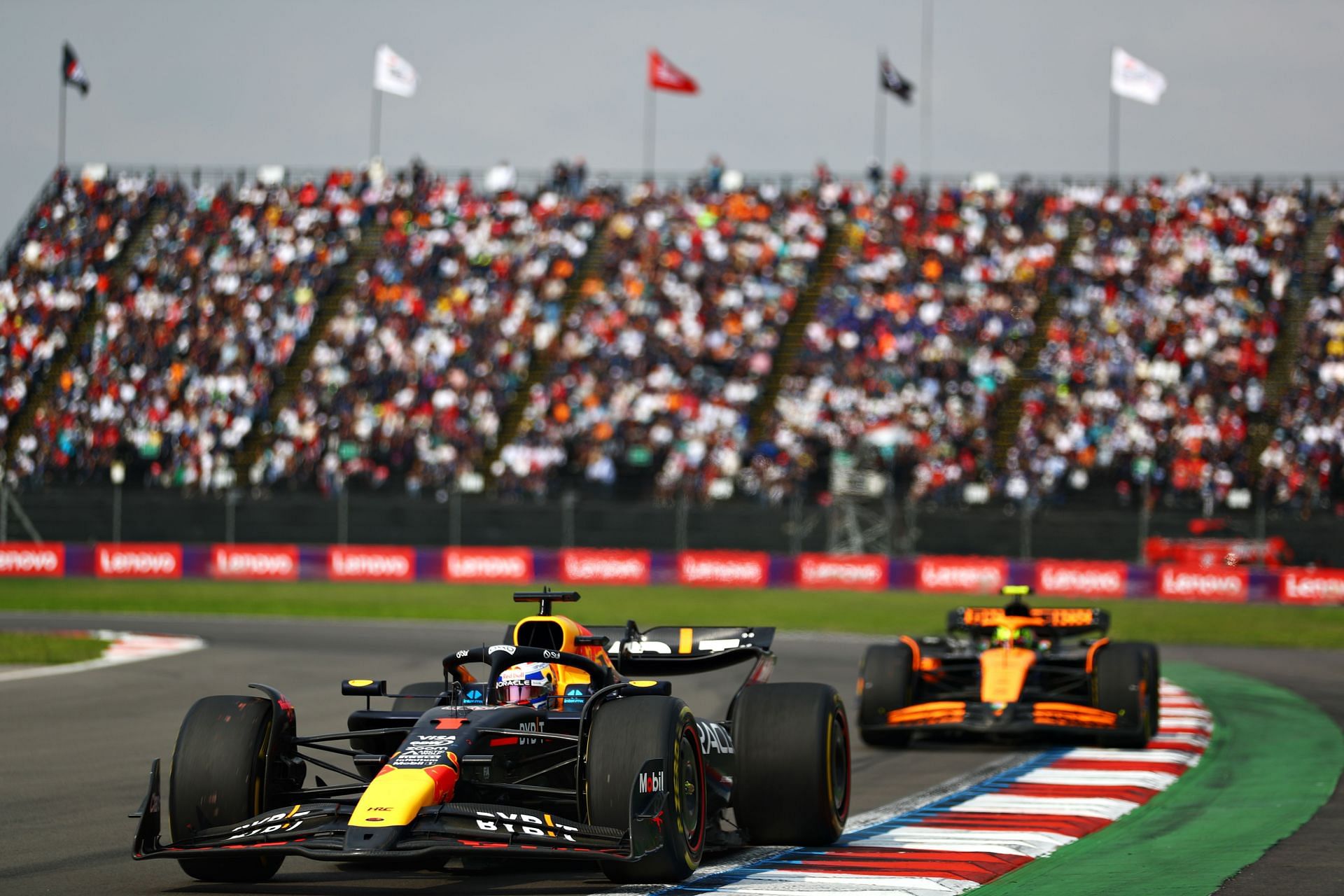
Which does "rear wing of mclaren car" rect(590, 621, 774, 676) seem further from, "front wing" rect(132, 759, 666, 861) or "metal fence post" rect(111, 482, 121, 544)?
"metal fence post" rect(111, 482, 121, 544)

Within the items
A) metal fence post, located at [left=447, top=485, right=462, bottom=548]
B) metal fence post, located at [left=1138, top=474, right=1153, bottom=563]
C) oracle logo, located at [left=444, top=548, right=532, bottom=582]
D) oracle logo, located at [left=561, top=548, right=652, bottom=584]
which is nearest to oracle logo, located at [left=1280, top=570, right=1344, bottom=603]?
metal fence post, located at [left=1138, top=474, right=1153, bottom=563]

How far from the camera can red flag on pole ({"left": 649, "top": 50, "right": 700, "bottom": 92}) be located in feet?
160

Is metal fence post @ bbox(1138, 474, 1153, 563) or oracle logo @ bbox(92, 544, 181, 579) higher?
metal fence post @ bbox(1138, 474, 1153, 563)

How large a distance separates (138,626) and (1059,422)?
1790 centimetres

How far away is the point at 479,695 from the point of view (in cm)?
821

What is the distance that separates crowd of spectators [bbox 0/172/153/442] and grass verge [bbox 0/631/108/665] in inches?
719

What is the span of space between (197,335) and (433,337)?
5.34 meters

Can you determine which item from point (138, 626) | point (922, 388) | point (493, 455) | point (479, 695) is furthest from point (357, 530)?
point (479, 695)

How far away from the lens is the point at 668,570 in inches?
1363

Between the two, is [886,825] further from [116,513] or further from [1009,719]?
[116,513]

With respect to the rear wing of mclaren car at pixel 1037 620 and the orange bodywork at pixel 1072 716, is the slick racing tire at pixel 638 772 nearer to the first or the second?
the orange bodywork at pixel 1072 716

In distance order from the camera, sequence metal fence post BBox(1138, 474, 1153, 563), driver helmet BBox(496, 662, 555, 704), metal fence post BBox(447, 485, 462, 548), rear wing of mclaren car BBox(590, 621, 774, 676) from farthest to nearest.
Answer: metal fence post BBox(447, 485, 462, 548) → metal fence post BBox(1138, 474, 1153, 563) → rear wing of mclaren car BBox(590, 621, 774, 676) → driver helmet BBox(496, 662, 555, 704)

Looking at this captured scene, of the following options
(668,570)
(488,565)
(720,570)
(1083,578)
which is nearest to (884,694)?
(1083,578)

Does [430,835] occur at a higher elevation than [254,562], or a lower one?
lower
